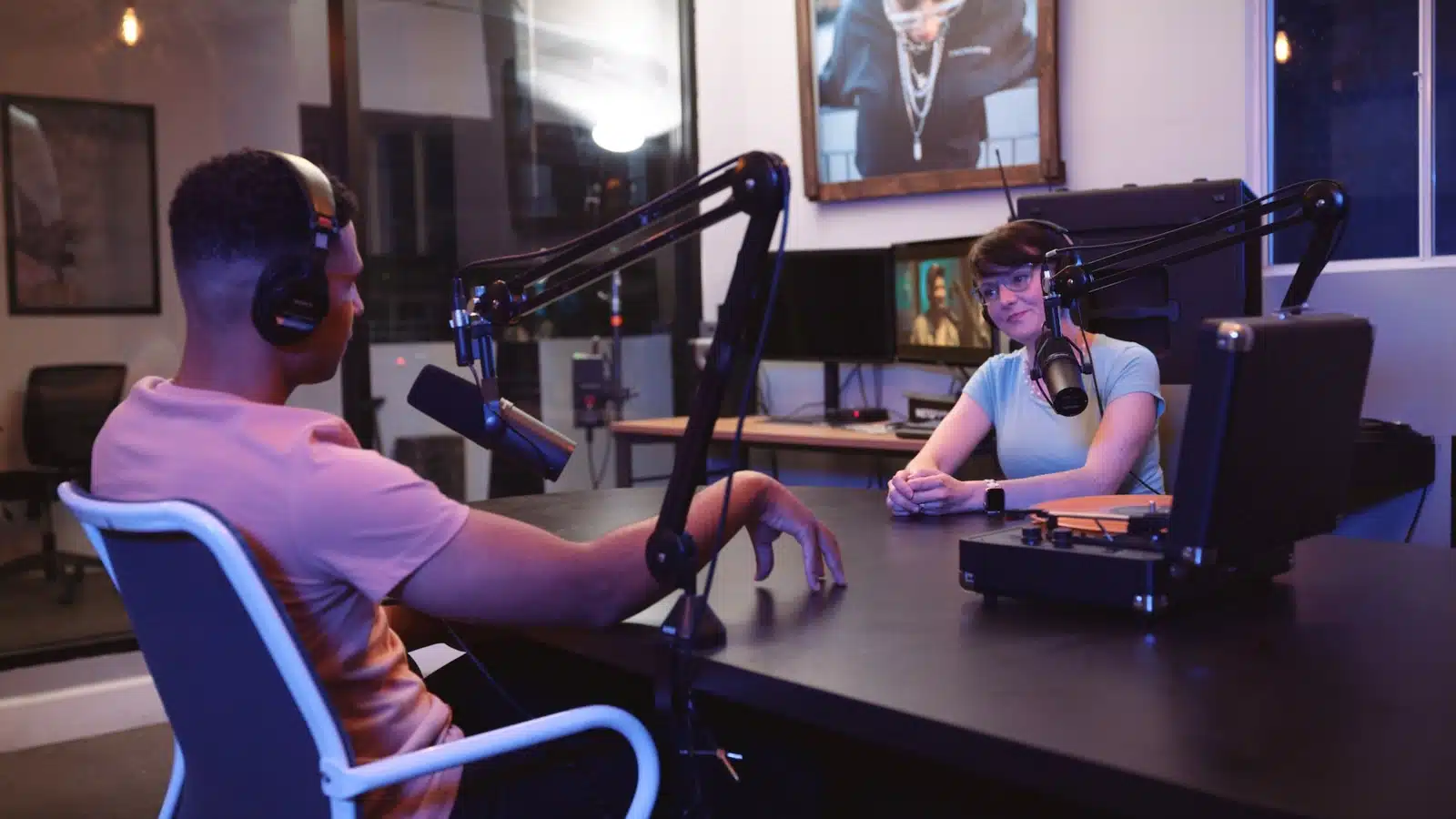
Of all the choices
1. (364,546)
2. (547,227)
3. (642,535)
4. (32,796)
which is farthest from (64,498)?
(547,227)

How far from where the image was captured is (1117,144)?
12.3 ft

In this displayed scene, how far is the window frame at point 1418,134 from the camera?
3.24 metres

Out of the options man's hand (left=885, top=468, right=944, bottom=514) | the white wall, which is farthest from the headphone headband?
the white wall

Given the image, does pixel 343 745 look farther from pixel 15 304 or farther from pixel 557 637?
pixel 15 304

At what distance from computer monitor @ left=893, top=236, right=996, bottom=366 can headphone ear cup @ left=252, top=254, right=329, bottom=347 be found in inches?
100.0

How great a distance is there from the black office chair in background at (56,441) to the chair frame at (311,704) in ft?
9.51

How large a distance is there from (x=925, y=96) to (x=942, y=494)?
2427 mm

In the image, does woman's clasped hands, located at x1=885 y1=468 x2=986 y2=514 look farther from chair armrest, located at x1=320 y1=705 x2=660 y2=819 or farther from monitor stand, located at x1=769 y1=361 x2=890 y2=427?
monitor stand, located at x1=769 y1=361 x2=890 y2=427

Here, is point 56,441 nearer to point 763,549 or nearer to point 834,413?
point 834,413

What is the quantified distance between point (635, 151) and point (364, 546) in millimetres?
3799

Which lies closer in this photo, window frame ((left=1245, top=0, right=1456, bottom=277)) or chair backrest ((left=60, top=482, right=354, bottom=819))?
chair backrest ((left=60, top=482, right=354, bottom=819))

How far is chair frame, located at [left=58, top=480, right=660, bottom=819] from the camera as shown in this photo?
42.2 inches

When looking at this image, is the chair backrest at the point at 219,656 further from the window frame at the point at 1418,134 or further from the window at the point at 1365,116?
the window at the point at 1365,116

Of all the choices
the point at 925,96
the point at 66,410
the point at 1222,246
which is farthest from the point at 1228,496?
the point at 66,410
